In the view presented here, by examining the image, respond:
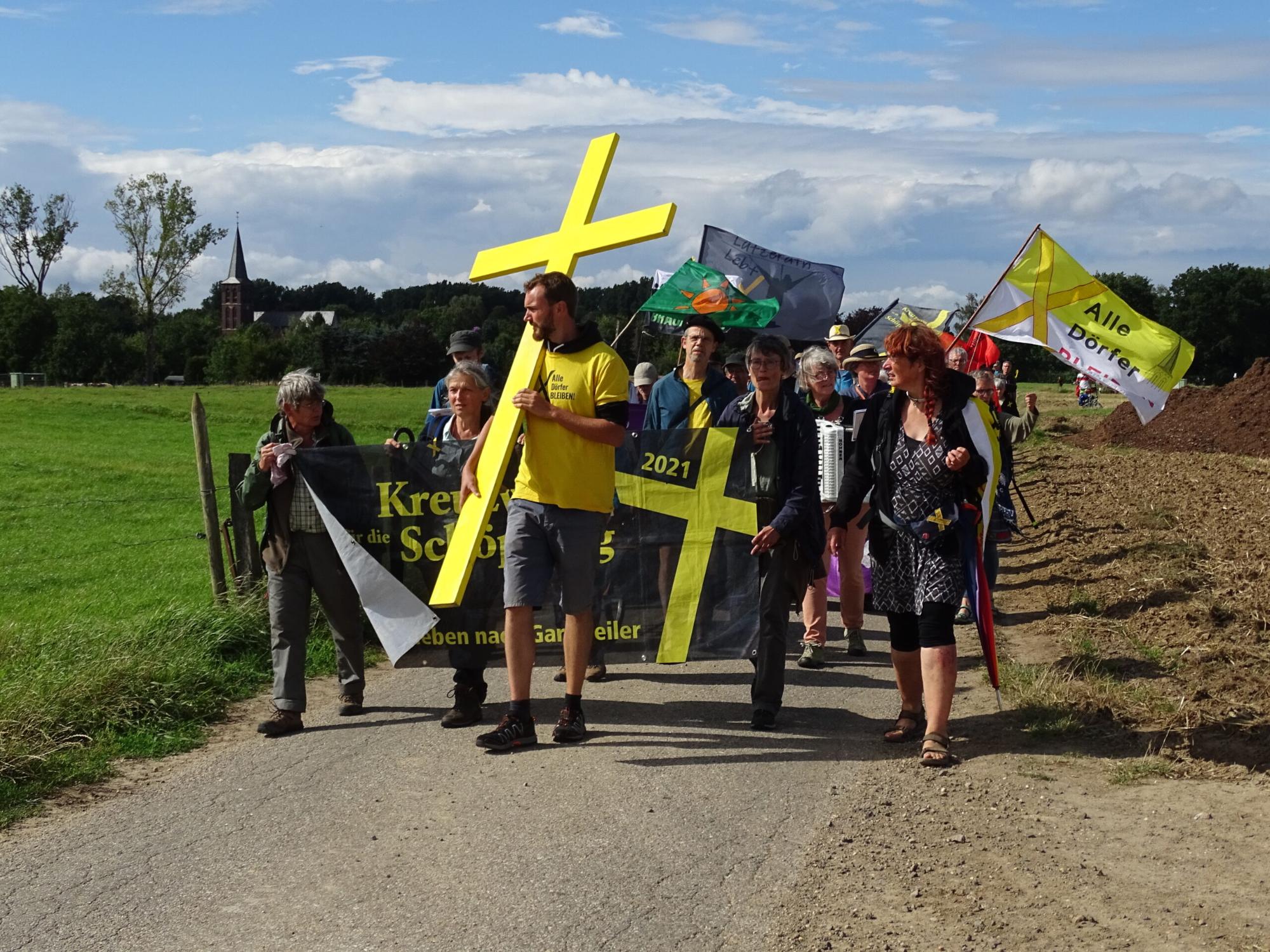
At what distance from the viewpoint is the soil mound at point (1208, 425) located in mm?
29234

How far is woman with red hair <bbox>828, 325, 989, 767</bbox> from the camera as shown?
6289 mm

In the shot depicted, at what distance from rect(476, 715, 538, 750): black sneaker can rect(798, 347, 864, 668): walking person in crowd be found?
226 centimetres

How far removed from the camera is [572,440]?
21.3 ft

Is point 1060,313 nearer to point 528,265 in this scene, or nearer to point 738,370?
point 738,370

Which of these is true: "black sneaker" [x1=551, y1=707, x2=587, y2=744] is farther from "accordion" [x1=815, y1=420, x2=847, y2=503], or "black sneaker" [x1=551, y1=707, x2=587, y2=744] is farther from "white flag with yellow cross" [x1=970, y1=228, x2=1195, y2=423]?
"white flag with yellow cross" [x1=970, y1=228, x2=1195, y2=423]

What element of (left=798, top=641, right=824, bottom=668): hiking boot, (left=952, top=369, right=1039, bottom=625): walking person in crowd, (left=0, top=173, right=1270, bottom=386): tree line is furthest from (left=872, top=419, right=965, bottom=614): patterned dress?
(left=0, top=173, right=1270, bottom=386): tree line

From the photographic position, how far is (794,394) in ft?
24.6

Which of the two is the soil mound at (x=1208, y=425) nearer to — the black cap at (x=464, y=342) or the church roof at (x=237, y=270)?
the black cap at (x=464, y=342)

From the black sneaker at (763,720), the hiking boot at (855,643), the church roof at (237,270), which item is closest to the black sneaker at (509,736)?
the black sneaker at (763,720)

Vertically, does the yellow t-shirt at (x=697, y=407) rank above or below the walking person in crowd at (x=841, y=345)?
below

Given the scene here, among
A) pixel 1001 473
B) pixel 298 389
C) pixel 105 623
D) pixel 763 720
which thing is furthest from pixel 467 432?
pixel 1001 473

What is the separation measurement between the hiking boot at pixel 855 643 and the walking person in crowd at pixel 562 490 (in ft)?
8.93

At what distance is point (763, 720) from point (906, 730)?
2.38 feet

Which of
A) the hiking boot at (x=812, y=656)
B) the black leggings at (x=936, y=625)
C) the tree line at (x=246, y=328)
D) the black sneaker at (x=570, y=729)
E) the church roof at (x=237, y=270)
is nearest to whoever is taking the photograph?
the black leggings at (x=936, y=625)
